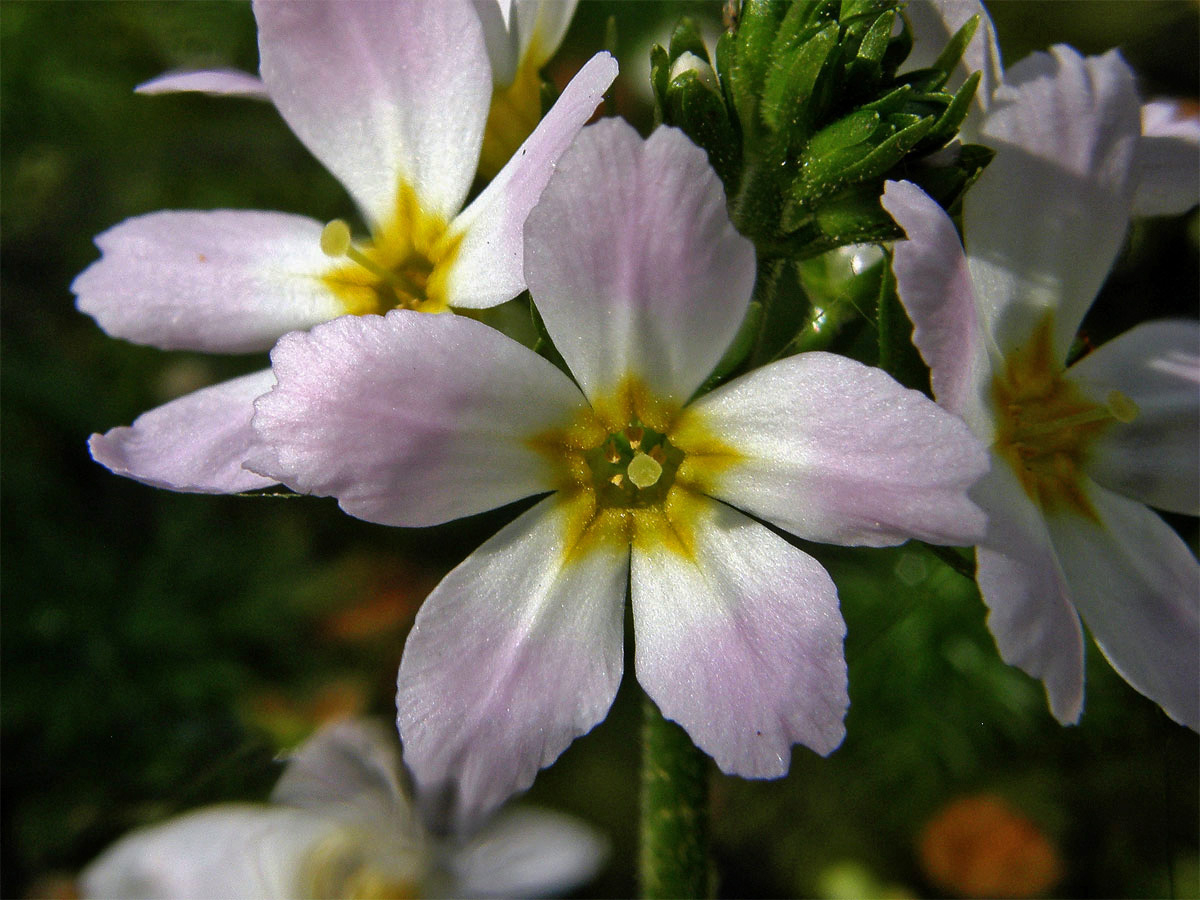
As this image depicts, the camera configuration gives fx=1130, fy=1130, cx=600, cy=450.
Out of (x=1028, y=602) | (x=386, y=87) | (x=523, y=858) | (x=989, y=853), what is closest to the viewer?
(x=1028, y=602)

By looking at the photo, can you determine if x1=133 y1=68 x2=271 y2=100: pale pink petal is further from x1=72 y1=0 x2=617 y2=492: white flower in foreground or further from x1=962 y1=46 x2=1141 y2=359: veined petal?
x1=962 y1=46 x2=1141 y2=359: veined petal

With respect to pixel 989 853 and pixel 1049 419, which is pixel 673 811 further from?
pixel 989 853

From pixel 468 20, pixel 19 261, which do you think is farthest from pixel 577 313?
pixel 19 261

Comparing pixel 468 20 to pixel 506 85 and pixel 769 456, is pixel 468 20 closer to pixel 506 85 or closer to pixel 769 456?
pixel 506 85

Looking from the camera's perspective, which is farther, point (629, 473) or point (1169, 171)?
point (1169, 171)

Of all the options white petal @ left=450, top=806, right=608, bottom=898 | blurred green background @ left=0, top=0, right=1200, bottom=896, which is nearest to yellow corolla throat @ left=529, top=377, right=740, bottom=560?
white petal @ left=450, top=806, right=608, bottom=898

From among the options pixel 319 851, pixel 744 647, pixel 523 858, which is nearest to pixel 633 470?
pixel 744 647

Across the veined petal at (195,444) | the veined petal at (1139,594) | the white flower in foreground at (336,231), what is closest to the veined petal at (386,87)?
the white flower in foreground at (336,231)
